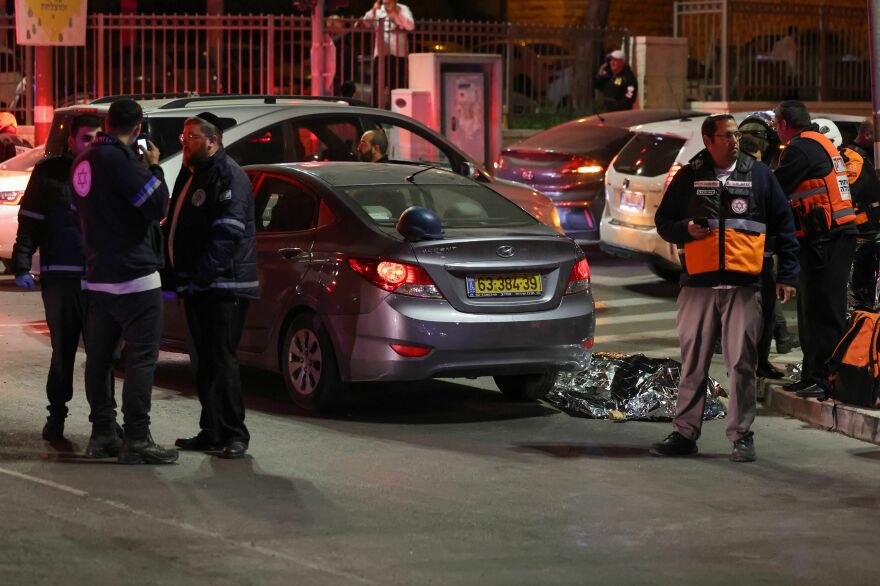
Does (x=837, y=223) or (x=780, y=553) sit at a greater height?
(x=837, y=223)

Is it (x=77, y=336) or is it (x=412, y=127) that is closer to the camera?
(x=77, y=336)

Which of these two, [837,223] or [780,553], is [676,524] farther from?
[837,223]

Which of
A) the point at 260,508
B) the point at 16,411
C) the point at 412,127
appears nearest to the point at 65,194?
the point at 16,411

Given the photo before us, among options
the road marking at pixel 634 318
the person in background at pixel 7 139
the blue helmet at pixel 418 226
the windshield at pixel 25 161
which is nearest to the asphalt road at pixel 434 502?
the blue helmet at pixel 418 226

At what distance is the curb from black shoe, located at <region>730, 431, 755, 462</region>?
0.99m

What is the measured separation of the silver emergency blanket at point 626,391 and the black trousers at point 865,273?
1.85 m

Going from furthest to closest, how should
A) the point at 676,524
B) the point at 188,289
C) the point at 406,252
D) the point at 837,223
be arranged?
the point at 837,223 → the point at 406,252 → the point at 188,289 → the point at 676,524

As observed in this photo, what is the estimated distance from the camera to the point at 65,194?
8852mm

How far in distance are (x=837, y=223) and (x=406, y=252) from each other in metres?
2.78

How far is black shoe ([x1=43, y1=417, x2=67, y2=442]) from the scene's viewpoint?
890cm

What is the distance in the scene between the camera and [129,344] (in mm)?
8227

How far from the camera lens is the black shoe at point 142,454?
8297 mm

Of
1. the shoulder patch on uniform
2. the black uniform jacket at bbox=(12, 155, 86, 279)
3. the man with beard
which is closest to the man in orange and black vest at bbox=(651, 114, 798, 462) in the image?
the shoulder patch on uniform

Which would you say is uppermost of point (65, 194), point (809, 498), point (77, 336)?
point (65, 194)
